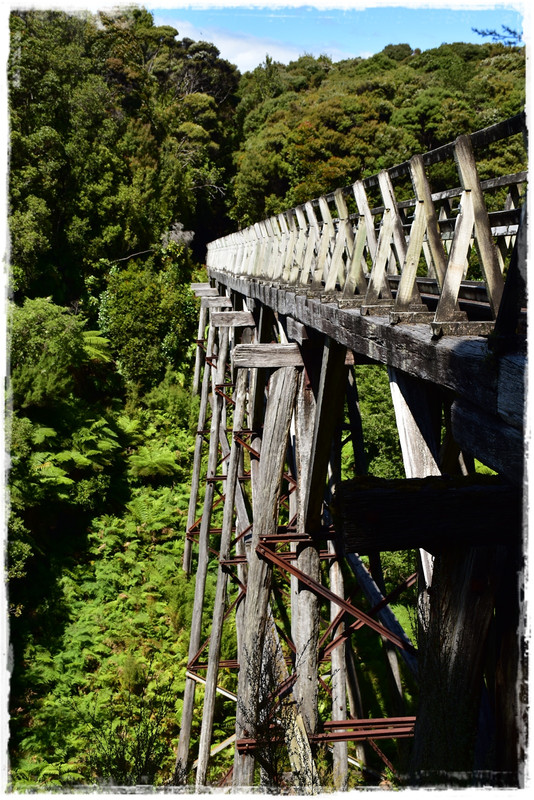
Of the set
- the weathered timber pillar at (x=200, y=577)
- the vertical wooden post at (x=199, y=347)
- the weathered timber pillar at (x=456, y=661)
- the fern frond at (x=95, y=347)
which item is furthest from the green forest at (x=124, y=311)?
the weathered timber pillar at (x=456, y=661)

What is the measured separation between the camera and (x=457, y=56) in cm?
2752

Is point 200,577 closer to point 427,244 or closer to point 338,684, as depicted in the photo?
point 338,684

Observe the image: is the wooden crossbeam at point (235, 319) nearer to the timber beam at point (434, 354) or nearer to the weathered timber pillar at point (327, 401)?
the timber beam at point (434, 354)

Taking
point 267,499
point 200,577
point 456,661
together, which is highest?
point 456,661

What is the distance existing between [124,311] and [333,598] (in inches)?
532

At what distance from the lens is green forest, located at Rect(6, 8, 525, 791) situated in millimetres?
8242

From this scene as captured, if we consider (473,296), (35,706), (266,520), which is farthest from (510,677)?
(35,706)

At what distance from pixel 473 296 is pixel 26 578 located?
29.6ft

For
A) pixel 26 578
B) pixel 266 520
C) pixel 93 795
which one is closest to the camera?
pixel 93 795

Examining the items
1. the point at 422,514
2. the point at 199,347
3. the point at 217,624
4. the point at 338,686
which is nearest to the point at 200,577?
the point at 217,624

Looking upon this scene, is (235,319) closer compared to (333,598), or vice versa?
(333,598)

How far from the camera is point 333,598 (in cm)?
352

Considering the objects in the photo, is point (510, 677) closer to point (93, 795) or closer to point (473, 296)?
point (93, 795)

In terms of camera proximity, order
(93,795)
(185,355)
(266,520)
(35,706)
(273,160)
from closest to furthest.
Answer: (93,795)
(266,520)
(35,706)
(185,355)
(273,160)
